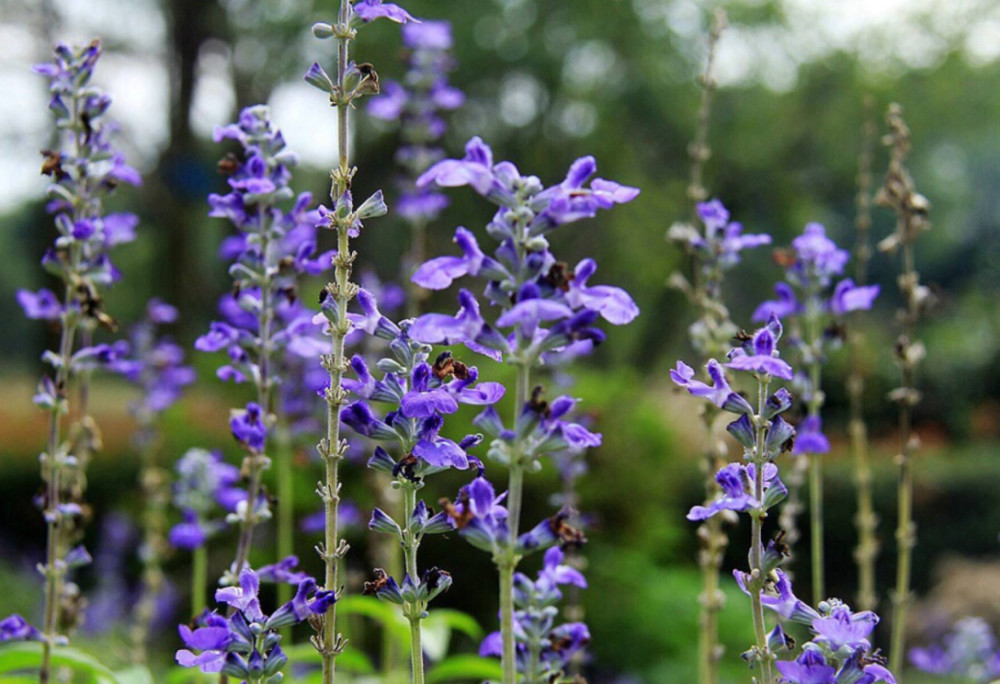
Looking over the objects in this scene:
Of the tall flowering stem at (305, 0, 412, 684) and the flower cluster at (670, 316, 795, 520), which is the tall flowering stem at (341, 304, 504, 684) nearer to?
the tall flowering stem at (305, 0, 412, 684)

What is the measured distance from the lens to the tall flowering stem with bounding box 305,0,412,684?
5.65 ft

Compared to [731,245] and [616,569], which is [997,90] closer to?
[616,569]

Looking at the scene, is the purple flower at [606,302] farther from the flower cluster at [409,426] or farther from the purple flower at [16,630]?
the purple flower at [16,630]

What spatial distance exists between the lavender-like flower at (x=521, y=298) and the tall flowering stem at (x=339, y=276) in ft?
1.01

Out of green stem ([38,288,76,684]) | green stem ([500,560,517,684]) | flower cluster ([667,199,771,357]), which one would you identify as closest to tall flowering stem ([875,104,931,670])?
flower cluster ([667,199,771,357])

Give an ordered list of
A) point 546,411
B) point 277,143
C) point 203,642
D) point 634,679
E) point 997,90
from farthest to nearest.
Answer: point 997,90 → point 634,679 → point 277,143 → point 203,642 → point 546,411

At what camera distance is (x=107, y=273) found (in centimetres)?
272

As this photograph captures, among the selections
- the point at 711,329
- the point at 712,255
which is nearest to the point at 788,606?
the point at 711,329

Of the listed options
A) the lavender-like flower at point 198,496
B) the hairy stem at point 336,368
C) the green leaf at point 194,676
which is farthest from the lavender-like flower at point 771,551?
the lavender-like flower at point 198,496

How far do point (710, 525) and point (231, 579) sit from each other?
54.3 inches

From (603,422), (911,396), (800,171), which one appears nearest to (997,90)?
(800,171)

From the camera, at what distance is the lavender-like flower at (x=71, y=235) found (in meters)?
2.54

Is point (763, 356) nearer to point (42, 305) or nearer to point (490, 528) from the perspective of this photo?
point (490, 528)

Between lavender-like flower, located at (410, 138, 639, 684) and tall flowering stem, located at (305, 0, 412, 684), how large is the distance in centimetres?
31
